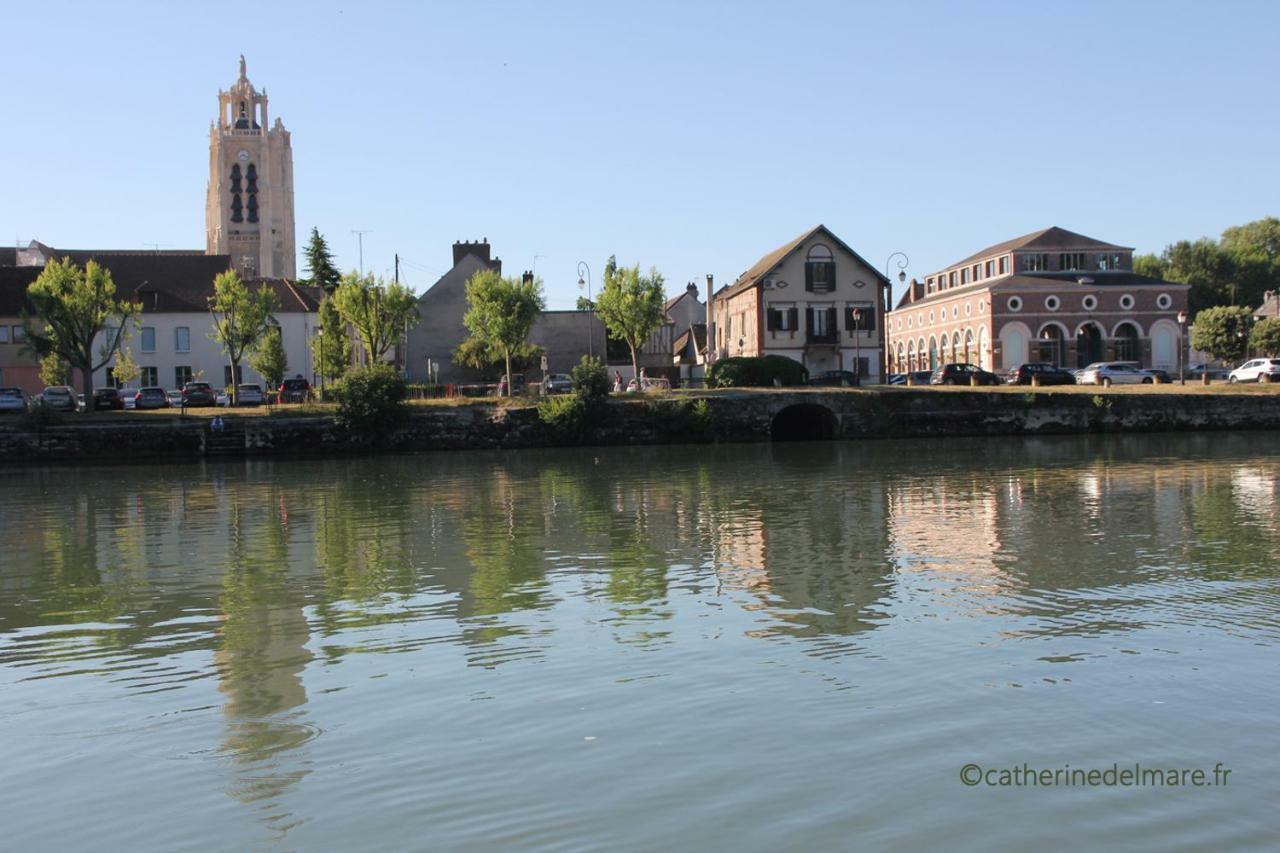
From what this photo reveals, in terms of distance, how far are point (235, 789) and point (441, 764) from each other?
1.62 meters

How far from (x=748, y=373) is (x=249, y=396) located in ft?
90.8

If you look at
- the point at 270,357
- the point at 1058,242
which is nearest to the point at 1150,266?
the point at 1058,242

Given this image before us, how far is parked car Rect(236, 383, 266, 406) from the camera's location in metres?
66.5

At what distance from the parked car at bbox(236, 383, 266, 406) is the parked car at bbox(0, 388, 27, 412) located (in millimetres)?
10479

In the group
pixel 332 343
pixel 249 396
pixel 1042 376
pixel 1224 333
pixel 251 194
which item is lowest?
pixel 1042 376

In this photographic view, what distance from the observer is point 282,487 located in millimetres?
40969

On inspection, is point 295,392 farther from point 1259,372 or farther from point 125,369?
point 1259,372

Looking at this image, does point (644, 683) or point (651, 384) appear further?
point (651, 384)

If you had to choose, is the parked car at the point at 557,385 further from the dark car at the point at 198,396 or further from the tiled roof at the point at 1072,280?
the tiled roof at the point at 1072,280

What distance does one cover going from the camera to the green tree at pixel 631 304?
78.0m

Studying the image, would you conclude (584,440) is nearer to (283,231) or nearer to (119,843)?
(119,843)

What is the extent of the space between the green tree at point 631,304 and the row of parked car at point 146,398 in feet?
66.8

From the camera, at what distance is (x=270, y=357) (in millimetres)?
76375

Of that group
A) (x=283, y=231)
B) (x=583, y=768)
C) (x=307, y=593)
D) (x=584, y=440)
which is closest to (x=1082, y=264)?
(x=584, y=440)
